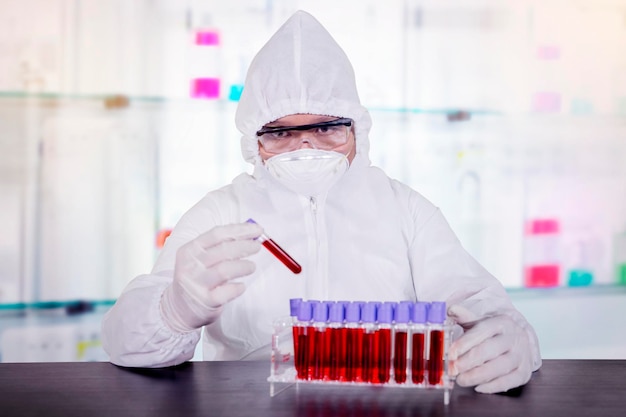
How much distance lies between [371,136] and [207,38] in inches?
26.1

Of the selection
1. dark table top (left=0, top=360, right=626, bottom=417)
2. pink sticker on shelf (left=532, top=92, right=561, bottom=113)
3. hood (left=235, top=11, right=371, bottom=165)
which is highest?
pink sticker on shelf (left=532, top=92, right=561, bottom=113)

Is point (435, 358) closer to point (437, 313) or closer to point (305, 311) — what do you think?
point (437, 313)

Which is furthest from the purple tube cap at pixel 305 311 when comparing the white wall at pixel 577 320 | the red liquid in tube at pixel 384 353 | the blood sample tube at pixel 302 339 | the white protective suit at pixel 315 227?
the white wall at pixel 577 320

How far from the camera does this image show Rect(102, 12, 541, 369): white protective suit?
58.1 inches

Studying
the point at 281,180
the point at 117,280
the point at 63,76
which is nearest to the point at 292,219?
the point at 281,180

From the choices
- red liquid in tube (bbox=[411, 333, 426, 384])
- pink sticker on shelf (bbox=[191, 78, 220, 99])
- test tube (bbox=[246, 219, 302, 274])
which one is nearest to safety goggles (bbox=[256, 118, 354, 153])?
test tube (bbox=[246, 219, 302, 274])

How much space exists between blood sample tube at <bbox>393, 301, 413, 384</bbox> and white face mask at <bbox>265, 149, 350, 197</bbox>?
0.51 metres

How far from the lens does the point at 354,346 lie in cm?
97

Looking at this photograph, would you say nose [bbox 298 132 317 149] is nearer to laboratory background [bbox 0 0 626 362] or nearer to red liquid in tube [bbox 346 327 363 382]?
red liquid in tube [bbox 346 327 363 382]

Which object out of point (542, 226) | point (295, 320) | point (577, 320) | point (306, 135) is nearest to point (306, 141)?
point (306, 135)

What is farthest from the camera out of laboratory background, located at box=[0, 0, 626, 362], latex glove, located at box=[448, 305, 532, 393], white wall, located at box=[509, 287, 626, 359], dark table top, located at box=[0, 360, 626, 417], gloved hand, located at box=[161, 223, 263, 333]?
white wall, located at box=[509, 287, 626, 359]

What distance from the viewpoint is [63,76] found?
2.29 m

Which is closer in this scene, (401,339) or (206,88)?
(401,339)

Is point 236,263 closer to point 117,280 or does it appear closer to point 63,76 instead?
point 117,280
